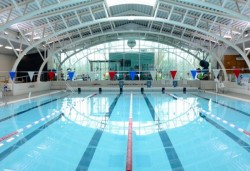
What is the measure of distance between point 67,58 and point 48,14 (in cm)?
1353

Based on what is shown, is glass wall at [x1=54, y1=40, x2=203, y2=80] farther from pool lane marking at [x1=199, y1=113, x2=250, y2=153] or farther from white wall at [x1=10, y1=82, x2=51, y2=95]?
pool lane marking at [x1=199, y1=113, x2=250, y2=153]

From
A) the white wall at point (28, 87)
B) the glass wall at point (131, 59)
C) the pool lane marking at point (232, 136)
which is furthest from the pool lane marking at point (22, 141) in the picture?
the glass wall at point (131, 59)

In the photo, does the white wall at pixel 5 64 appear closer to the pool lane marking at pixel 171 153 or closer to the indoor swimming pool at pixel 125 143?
the indoor swimming pool at pixel 125 143

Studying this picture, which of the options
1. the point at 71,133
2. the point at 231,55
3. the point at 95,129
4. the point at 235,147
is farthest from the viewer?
the point at 231,55

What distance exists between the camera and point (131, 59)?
29.9 metres

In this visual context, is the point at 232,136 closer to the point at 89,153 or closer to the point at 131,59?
the point at 89,153

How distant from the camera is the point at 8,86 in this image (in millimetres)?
17828

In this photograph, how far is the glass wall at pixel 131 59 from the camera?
29.6 metres

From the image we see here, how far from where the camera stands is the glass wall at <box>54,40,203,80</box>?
29625 mm

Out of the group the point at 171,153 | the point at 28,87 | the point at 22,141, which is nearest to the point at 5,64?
the point at 28,87

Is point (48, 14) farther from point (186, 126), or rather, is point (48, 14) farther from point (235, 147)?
point (235, 147)

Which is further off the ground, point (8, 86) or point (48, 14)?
point (48, 14)

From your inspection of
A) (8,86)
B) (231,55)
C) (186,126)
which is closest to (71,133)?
(186,126)

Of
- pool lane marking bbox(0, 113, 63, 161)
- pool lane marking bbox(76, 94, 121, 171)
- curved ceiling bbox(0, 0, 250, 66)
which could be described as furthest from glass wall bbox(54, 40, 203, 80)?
pool lane marking bbox(76, 94, 121, 171)
